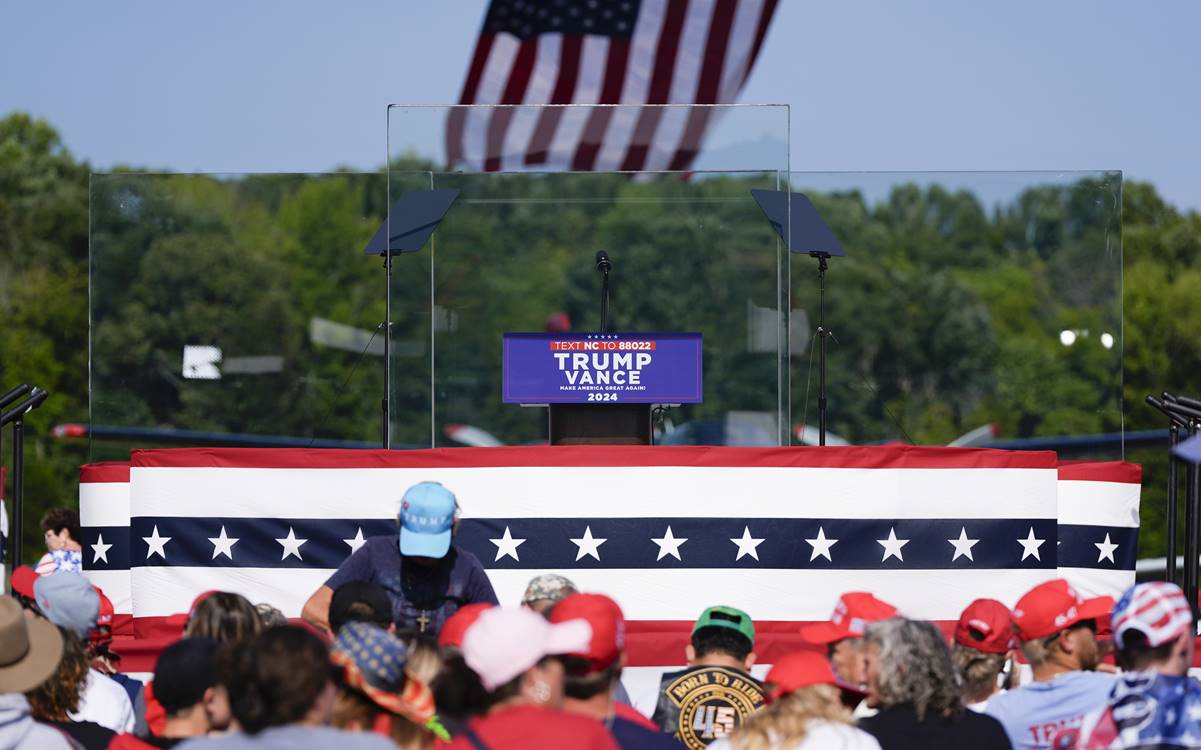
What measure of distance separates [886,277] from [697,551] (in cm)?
2588

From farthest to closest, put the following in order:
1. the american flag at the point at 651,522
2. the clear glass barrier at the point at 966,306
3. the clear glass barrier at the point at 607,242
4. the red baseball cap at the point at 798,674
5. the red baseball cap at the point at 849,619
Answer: the clear glass barrier at the point at 966,306, the clear glass barrier at the point at 607,242, the american flag at the point at 651,522, the red baseball cap at the point at 849,619, the red baseball cap at the point at 798,674

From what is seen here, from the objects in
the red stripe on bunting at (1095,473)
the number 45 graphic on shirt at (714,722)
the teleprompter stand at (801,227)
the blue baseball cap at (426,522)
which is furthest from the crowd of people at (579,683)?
the teleprompter stand at (801,227)

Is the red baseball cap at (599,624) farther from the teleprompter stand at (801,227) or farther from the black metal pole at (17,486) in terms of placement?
the teleprompter stand at (801,227)

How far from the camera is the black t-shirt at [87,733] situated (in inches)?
201

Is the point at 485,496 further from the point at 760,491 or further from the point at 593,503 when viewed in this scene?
the point at 760,491

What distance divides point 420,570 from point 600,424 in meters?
2.66

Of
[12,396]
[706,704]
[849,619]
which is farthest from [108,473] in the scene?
[849,619]

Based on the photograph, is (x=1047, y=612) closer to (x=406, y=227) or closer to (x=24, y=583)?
(x=24, y=583)

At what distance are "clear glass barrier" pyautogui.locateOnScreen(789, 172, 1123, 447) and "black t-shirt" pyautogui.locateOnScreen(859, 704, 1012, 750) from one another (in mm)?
7033

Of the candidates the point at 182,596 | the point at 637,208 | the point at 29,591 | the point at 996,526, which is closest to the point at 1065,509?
the point at 996,526

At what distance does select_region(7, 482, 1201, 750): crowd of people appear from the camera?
4.04 m

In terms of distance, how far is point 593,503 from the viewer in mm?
9047

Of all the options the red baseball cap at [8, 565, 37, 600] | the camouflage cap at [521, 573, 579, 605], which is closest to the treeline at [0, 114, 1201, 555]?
the red baseball cap at [8, 565, 37, 600]

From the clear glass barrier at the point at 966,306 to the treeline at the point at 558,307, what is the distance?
0.08 metres
